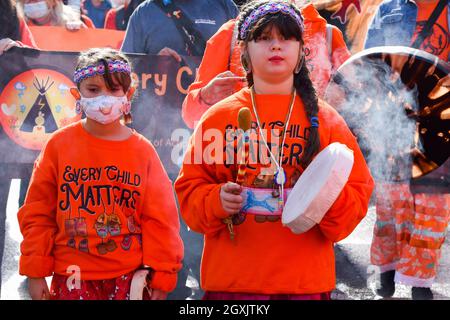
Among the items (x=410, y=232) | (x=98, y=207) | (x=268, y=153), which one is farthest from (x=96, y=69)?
(x=410, y=232)

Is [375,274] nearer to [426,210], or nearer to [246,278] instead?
[426,210]

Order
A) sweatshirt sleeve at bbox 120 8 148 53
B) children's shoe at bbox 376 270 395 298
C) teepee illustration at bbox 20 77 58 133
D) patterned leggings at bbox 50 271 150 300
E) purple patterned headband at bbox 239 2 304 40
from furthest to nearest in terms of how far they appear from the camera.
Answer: sweatshirt sleeve at bbox 120 8 148 53, teepee illustration at bbox 20 77 58 133, children's shoe at bbox 376 270 395 298, patterned leggings at bbox 50 271 150 300, purple patterned headband at bbox 239 2 304 40

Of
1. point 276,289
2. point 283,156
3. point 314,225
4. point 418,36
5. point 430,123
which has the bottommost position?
point 276,289

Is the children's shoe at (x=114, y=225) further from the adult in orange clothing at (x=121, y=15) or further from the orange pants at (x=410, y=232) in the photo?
the adult in orange clothing at (x=121, y=15)

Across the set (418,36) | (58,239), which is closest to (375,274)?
(418,36)

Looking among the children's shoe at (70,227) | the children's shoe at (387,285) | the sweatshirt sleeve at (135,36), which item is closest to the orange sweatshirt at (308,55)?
the sweatshirt sleeve at (135,36)

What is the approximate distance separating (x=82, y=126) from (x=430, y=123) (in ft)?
5.80

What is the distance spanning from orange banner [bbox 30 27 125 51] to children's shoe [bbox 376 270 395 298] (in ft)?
6.59

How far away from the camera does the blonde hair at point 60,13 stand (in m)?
4.64

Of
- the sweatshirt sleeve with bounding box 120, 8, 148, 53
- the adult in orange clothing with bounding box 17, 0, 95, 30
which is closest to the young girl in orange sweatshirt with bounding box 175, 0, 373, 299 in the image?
the sweatshirt sleeve with bounding box 120, 8, 148, 53

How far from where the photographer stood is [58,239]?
324 centimetres

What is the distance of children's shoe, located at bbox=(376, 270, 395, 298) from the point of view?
4.25m

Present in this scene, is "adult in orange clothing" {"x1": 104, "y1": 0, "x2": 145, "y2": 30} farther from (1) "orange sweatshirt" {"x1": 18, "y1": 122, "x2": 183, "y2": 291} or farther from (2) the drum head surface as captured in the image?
(2) the drum head surface

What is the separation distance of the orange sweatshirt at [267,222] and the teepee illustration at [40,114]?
58.0 inches
